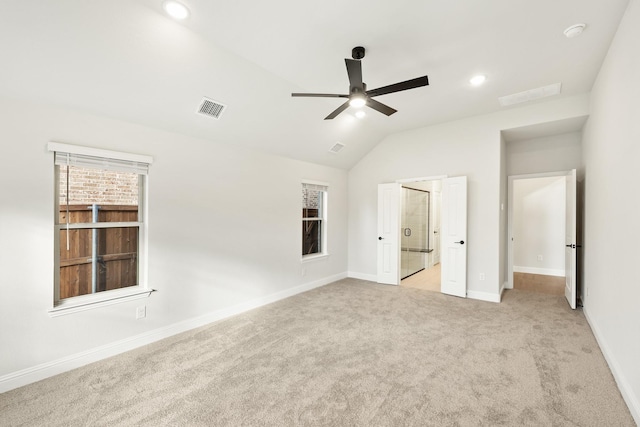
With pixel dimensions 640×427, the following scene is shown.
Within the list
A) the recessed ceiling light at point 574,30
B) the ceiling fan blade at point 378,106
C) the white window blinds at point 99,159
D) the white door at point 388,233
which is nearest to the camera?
the recessed ceiling light at point 574,30

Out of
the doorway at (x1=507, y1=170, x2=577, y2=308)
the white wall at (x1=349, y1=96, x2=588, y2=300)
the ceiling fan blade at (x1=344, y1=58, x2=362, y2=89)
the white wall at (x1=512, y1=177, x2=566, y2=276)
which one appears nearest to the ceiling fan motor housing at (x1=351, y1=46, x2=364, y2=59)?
the ceiling fan blade at (x1=344, y1=58, x2=362, y2=89)

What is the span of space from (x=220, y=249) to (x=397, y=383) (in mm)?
2573

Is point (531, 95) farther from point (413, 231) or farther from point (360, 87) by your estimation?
point (413, 231)

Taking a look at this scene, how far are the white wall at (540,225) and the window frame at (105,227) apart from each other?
711 centimetres

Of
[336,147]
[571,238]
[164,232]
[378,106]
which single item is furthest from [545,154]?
[164,232]

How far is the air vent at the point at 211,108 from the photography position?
3.02 meters

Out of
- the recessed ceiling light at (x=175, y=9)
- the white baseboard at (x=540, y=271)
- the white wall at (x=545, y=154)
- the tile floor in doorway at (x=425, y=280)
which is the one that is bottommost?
the tile floor in doorway at (x=425, y=280)

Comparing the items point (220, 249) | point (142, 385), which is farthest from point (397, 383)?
point (220, 249)

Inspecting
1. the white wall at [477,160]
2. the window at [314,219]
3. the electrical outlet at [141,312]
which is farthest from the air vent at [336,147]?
the electrical outlet at [141,312]

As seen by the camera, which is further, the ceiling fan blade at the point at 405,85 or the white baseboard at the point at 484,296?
the white baseboard at the point at 484,296

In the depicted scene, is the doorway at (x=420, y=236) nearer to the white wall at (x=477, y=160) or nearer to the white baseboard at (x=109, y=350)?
the white wall at (x=477, y=160)

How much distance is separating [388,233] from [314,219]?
4.85ft

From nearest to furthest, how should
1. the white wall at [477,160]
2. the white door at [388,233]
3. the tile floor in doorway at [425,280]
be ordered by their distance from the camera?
the white wall at [477,160], the tile floor in doorway at [425,280], the white door at [388,233]

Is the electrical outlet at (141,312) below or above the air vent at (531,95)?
below
